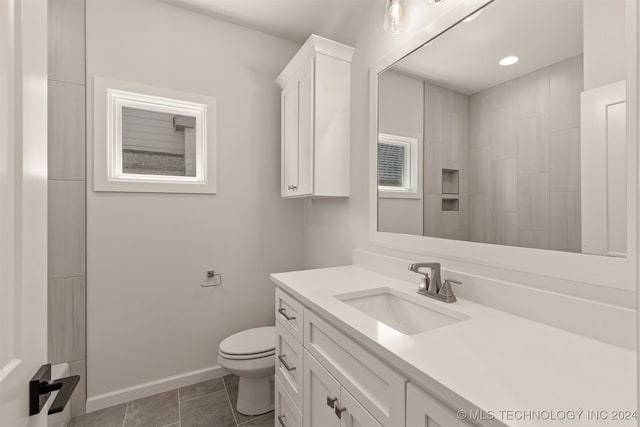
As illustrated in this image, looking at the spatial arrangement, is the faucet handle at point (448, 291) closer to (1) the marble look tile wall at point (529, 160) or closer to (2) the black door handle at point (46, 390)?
(1) the marble look tile wall at point (529, 160)

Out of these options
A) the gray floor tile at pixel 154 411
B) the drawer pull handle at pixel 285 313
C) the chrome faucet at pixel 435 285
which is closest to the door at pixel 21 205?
the drawer pull handle at pixel 285 313

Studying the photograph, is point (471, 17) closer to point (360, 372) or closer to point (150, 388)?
point (360, 372)

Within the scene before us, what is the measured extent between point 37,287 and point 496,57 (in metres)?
1.56

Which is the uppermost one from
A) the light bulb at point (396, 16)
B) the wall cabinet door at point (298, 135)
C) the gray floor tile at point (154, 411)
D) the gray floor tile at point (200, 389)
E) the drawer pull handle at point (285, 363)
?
the light bulb at point (396, 16)

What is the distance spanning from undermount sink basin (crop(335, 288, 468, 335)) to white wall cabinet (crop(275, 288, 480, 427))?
23 centimetres

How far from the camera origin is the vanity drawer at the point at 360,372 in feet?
2.40

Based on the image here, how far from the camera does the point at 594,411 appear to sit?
1.68 feet

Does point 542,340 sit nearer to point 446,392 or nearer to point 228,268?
point 446,392

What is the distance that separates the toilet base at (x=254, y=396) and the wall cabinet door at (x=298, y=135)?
121cm

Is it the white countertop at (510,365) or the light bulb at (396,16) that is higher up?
the light bulb at (396,16)

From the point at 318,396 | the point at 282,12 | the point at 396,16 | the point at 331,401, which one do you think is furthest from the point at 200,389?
the point at 282,12

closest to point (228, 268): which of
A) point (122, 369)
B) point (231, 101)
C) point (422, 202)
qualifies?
point (122, 369)

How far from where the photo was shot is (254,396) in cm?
177

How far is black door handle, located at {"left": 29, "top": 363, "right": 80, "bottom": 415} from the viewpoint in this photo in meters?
0.53
